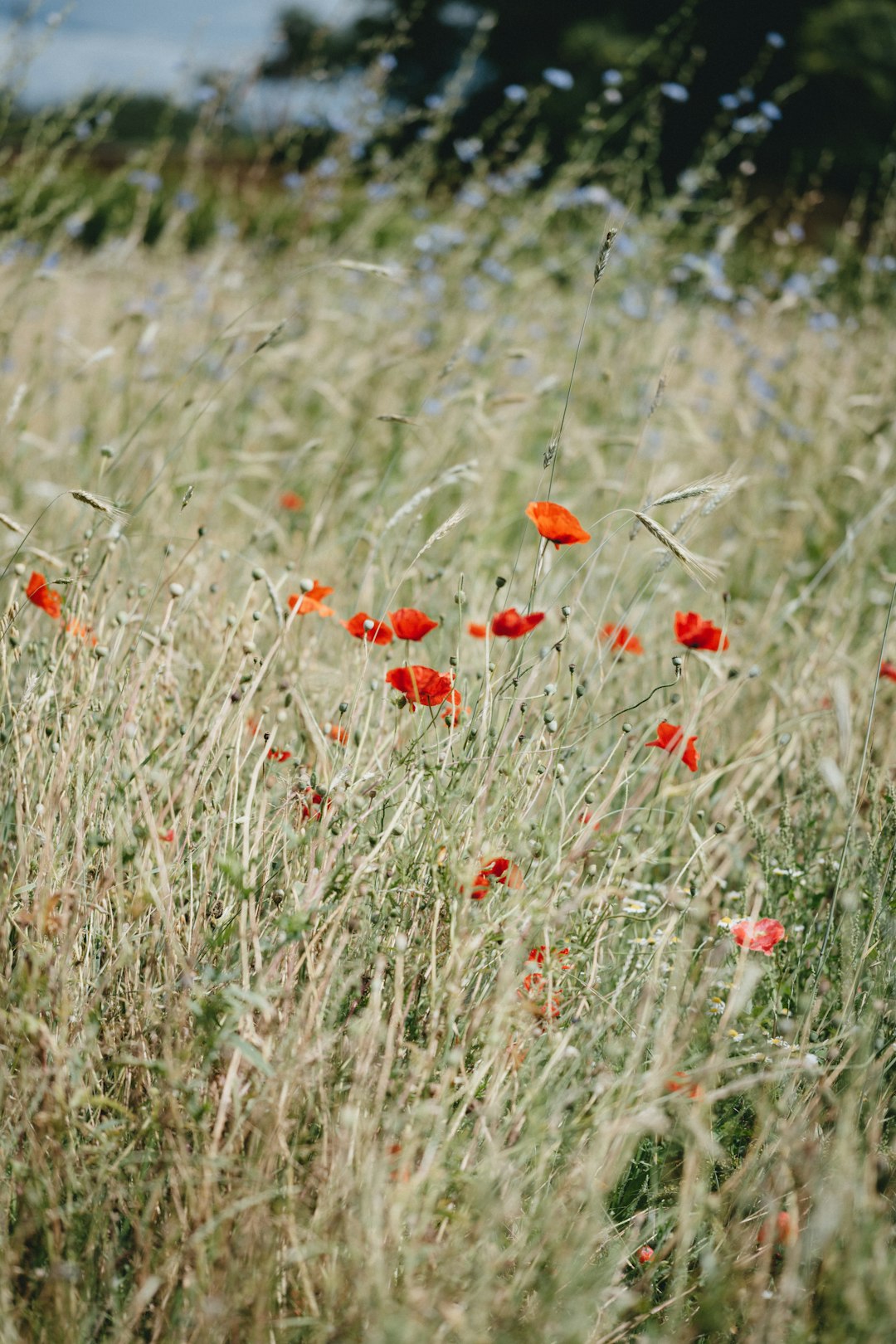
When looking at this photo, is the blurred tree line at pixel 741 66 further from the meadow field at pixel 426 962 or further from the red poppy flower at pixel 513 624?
the red poppy flower at pixel 513 624

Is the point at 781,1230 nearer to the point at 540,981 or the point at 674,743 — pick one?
the point at 540,981

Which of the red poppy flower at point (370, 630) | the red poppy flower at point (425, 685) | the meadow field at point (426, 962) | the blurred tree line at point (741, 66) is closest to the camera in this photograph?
the meadow field at point (426, 962)

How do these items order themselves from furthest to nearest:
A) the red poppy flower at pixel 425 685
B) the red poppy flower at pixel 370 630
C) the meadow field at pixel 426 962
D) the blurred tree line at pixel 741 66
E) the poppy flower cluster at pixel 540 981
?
the blurred tree line at pixel 741 66, the red poppy flower at pixel 370 630, the red poppy flower at pixel 425 685, the poppy flower cluster at pixel 540 981, the meadow field at pixel 426 962

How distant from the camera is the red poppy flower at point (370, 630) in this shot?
155cm

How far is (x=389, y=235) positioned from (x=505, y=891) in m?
8.76

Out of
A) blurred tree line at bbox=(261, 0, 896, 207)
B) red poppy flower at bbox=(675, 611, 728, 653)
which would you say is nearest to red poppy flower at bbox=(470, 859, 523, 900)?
red poppy flower at bbox=(675, 611, 728, 653)

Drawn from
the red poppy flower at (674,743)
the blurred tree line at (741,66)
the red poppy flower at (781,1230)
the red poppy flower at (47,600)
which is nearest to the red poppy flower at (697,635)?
the red poppy flower at (674,743)

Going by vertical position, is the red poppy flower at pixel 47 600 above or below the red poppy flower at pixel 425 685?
below

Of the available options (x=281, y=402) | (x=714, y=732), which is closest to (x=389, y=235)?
(x=281, y=402)

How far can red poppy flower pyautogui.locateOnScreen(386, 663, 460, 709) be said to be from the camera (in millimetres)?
1432

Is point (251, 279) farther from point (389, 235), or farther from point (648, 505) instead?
point (389, 235)

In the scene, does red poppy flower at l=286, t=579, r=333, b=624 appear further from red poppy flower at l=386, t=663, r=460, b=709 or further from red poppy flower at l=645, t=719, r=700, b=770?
red poppy flower at l=645, t=719, r=700, b=770

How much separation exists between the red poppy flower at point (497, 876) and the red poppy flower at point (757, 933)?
0.31 m

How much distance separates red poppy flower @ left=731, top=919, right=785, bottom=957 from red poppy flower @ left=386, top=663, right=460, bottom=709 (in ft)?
1.65
